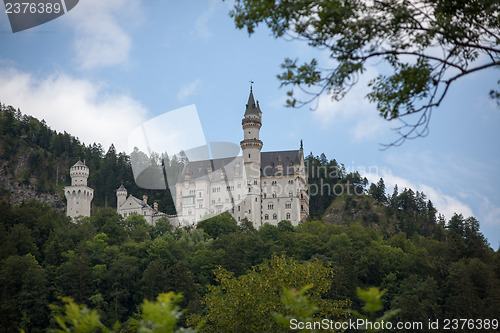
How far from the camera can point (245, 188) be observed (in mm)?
107062

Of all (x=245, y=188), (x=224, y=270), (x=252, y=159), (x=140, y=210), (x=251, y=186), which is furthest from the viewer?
(x=140, y=210)

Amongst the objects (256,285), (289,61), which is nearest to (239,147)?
(256,285)

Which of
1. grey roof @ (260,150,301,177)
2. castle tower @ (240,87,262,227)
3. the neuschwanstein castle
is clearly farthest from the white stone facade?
grey roof @ (260,150,301,177)

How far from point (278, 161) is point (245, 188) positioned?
8.81m

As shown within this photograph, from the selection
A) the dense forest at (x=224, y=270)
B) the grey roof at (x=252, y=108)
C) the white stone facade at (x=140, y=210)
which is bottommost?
the dense forest at (x=224, y=270)

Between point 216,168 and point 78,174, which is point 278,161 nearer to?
point 216,168

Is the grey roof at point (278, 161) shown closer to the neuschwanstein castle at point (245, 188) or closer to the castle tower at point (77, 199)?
the neuschwanstein castle at point (245, 188)

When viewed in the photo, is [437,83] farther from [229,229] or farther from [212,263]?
[229,229]

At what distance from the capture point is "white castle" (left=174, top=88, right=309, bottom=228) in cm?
10544

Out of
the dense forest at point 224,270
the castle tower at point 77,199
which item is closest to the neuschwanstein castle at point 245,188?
the castle tower at point 77,199

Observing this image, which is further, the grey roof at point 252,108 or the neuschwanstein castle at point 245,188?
the grey roof at point 252,108

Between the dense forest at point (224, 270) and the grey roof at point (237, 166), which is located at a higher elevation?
the grey roof at point (237, 166)

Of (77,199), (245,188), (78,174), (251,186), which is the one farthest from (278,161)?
(78,174)

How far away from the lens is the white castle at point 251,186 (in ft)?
346
